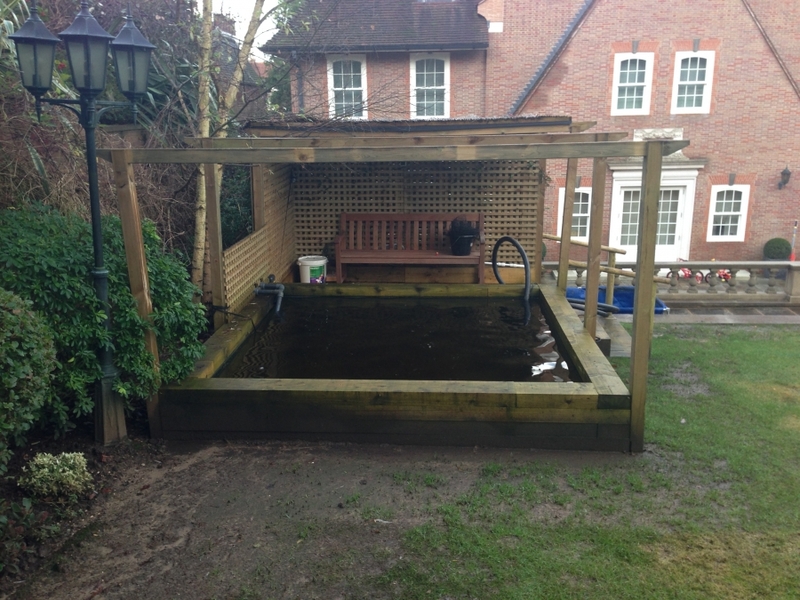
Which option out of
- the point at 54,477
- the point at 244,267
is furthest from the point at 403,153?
the point at 244,267

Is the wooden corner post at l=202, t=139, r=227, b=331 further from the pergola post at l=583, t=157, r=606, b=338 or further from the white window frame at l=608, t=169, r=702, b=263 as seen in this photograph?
the white window frame at l=608, t=169, r=702, b=263

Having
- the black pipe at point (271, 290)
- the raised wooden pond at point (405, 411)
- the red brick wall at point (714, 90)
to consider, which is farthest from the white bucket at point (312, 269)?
the red brick wall at point (714, 90)

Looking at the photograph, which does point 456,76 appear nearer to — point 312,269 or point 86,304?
point 312,269

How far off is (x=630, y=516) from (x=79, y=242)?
429 cm

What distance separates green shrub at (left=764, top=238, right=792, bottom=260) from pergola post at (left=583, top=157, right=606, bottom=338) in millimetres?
13475

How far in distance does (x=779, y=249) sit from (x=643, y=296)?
15.1 meters

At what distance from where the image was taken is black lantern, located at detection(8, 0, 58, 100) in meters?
4.31

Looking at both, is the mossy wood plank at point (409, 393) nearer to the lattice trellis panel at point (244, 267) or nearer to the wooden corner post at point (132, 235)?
the wooden corner post at point (132, 235)

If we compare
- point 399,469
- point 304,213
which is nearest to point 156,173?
point 304,213

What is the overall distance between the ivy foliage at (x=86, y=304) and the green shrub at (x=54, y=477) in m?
0.32

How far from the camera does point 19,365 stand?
3.63 meters

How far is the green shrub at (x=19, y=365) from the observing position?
3.54 meters

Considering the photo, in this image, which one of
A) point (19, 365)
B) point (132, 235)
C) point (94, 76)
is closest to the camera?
point (19, 365)

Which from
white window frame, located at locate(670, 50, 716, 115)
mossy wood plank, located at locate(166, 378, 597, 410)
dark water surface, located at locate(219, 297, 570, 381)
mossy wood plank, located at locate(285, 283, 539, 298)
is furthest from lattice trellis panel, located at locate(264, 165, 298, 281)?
white window frame, located at locate(670, 50, 716, 115)
